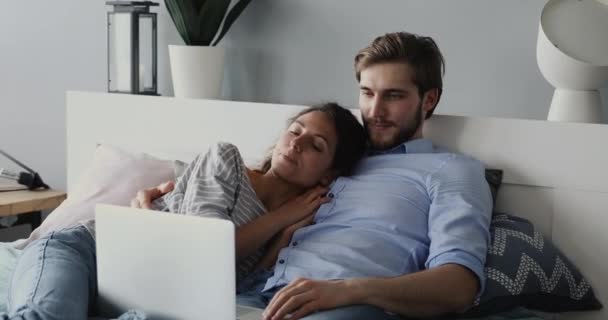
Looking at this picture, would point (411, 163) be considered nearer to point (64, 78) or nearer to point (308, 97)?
point (308, 97)

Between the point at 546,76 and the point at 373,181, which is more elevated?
the point at 546,76

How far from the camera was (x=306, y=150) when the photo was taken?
7.11ft

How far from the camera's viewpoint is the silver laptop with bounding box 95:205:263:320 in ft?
5.41

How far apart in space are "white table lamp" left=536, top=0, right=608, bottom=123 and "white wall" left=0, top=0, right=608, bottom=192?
5.9 inches

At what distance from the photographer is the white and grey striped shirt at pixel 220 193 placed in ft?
6.70

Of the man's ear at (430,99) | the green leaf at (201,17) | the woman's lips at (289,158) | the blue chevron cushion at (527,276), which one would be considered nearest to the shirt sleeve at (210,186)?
the woman's lips at (289,158)

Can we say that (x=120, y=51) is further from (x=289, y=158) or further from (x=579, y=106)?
(x=579, y=106)

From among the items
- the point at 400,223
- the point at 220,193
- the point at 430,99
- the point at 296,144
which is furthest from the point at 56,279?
the point at 430,99

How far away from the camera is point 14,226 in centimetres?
309

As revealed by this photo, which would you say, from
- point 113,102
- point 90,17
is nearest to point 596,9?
point 113,102

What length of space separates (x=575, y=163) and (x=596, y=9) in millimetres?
354

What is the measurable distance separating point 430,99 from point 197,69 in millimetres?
786

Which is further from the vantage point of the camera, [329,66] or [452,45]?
[329,66]

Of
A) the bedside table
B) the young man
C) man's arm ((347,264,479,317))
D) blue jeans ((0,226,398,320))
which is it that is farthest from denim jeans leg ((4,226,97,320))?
the bedside table
